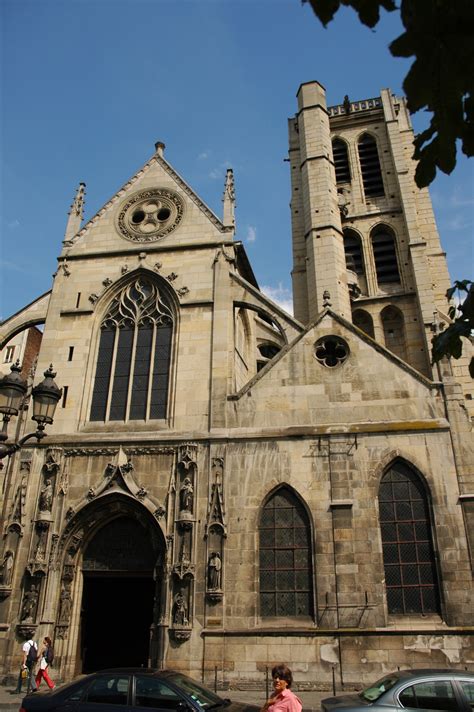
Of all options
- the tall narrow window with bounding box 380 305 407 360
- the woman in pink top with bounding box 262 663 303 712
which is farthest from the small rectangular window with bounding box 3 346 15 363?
the woman in pink top with bounding box 262 663 303 712

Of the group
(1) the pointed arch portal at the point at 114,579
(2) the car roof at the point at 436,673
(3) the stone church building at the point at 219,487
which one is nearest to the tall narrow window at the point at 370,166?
(3) the stone church building at the point at 219,487

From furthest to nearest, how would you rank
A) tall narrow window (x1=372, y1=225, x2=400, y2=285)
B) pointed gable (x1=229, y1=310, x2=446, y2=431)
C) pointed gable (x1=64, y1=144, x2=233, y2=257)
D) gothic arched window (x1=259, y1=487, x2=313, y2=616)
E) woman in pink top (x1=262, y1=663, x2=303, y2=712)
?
tall narrow window (x1=372, y1=225, x2=400, y2=285), pointed gable (x1=64, y1=144, x2=233, y2=257), pointed gable (x1=229, y1=310, x2=446, y2=431), gothic arched window (x1=259, y1=487, x2=313, y2=616), woman in pink top (x1=262, y1=663, x2=303, y2=712)

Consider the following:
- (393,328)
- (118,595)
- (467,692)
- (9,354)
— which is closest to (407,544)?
(467,692)

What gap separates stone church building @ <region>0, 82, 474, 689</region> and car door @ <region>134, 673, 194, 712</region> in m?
5.41

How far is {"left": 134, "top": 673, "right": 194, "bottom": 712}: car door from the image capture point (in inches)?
260

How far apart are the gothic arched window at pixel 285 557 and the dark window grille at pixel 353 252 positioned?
50.9 ft

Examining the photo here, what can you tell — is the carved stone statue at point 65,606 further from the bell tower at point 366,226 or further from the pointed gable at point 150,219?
the bell tower at point 366,226

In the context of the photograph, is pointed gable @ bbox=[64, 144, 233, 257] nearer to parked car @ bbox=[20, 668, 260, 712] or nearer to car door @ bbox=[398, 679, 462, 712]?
parked car @ bbox=[20, 668, 260, 712]

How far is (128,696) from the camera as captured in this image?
6.83m

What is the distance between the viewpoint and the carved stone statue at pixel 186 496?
13094mm

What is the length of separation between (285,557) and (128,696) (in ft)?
20.8


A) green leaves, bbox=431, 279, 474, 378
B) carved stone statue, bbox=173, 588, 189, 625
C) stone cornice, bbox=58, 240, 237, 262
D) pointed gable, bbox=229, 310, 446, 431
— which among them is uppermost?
stone cornice, bbox=58, 240, 237, 262

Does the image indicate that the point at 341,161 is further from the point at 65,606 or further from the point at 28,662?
the point at 28,662

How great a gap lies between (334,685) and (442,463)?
5.08 meters
